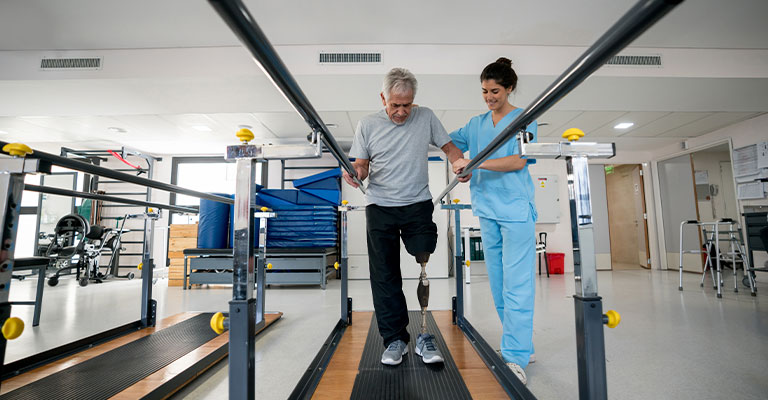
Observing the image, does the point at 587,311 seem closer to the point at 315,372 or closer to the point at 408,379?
the point at 408,379

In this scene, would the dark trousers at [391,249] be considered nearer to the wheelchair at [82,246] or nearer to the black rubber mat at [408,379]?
the black rubber mat at [408,379]

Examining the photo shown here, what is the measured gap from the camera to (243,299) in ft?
2.73

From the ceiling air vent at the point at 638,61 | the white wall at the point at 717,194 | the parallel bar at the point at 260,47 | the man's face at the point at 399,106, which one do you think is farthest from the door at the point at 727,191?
the parallel bar at the point at 260,47

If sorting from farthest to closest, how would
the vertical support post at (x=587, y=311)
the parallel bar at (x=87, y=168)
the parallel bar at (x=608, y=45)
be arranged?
the parallel bar at (x=87, y=168), the vertical support post at (x=587, y=311), the parallel bar at (x=608, y=45)

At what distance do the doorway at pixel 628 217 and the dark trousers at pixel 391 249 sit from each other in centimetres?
768

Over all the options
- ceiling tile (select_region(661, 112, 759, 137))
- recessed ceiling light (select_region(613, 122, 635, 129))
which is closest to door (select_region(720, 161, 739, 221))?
ceiling tile (select_region(661, 112, 759, 137))

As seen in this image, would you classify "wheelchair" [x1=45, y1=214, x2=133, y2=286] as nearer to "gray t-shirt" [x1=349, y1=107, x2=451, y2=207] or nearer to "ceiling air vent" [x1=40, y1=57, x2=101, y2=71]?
"ceiling air vent" [x1=40, y1=57, x2=101, y2=71]

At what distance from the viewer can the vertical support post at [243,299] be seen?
80 centimetres

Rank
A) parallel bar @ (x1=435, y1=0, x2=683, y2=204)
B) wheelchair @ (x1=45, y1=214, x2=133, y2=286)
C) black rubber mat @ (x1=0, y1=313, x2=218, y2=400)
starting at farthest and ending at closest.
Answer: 1. wheelchair @ (x1=45, y1=214, x2=133, y2=286)
2. black rubber mat @ (x1=0, y1=313, x2=218, y2=400)
3. parallel bar @ (x1=435, y1=0, x2=683, y2=204)

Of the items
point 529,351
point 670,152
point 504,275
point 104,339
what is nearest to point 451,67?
point 504,275

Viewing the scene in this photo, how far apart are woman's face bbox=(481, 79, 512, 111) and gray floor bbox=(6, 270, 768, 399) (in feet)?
4.34

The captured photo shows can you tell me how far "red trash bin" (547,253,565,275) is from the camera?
6.30m

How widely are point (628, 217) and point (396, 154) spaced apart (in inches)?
358

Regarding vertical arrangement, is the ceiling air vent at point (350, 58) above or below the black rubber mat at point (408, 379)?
above
